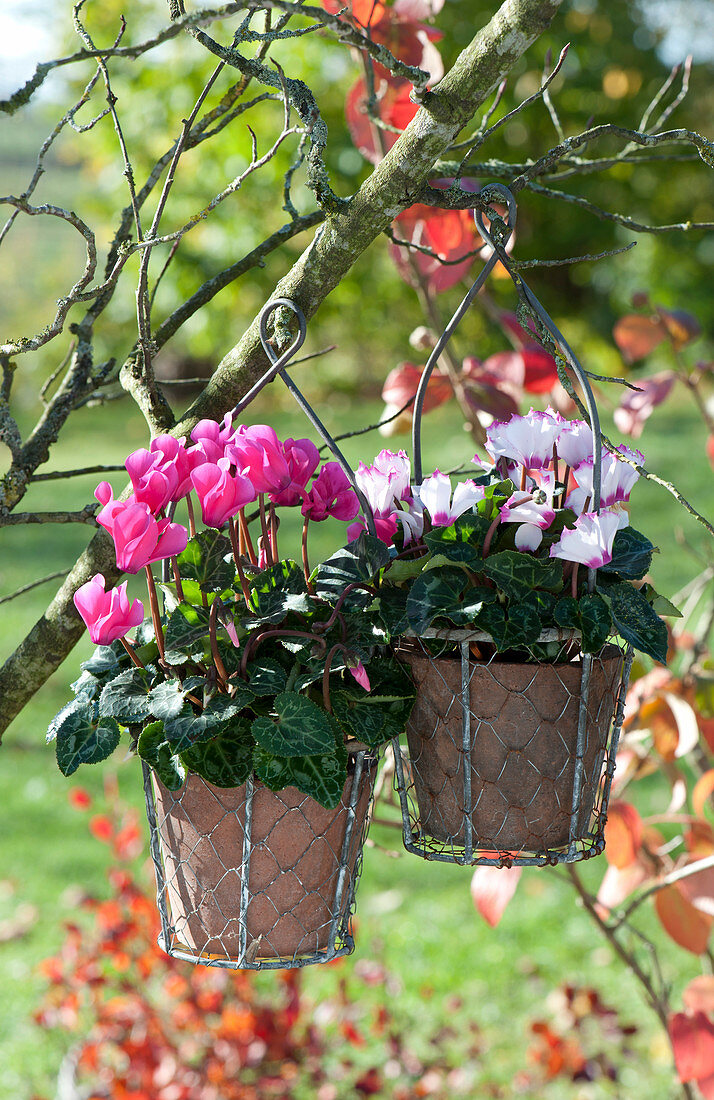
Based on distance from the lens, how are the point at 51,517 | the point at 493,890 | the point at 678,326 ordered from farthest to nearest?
the point at 678,326 → the point at 493,890 → the point at 51,517

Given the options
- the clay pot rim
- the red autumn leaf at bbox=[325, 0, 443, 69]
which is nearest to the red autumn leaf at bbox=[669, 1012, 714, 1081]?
the clay pot rim

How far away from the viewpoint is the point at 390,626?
75 cm

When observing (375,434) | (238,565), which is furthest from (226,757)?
(375,434)

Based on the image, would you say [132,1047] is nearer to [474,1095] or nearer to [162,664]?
[474,1095]

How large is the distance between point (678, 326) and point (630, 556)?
2.54 ft

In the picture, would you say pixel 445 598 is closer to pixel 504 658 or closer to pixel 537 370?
pixel 504 658

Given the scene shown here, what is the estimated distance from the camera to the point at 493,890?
1.13 m

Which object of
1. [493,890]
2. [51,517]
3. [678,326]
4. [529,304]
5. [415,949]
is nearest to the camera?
[529,304]

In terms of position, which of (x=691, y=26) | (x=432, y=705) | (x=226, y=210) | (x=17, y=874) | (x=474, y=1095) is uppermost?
(x=691, y=26)

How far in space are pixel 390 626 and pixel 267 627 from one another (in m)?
0.10

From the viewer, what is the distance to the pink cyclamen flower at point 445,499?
77cm

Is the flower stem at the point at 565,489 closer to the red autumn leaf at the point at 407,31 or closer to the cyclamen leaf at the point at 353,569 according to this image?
the cyclamen leaf at the point at 353,569

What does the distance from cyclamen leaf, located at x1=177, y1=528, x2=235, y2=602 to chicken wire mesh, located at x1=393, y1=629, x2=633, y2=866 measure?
16 cm

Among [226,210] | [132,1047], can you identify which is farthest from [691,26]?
[132,1047]
